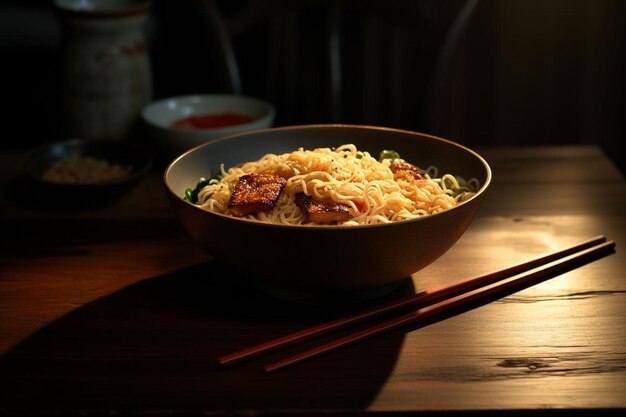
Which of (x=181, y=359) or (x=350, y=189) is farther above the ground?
(x=350, y=189)

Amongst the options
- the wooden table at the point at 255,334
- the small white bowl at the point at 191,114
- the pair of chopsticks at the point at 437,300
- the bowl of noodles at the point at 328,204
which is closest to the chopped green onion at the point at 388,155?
the bowl of noodles at the point at 328,204

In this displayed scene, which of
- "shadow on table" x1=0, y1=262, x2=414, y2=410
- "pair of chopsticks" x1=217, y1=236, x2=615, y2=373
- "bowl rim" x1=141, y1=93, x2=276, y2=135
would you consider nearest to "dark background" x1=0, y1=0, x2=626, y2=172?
"bowl rim" x1=141, y1=93, x2=276, y2=135

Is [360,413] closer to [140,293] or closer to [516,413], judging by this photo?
[516,413]

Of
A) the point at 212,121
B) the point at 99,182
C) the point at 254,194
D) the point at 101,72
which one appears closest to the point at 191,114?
the point at 212,121

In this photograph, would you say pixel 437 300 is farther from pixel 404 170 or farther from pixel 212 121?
pixel 212 121

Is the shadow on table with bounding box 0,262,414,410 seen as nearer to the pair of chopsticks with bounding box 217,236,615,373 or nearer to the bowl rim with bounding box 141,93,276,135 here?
the pair of chopsticks with bounding box 217,236,615,373

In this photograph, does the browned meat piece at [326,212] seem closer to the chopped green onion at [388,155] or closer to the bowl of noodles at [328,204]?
the bowl of noodles at [328,204]

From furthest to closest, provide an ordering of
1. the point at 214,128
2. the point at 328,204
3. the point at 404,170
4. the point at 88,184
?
the point at 214,128 < the point at 88,184 < the point at 404,170 < the point at 328,204
